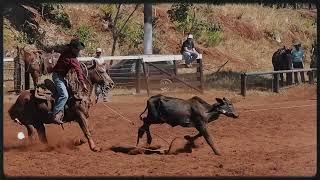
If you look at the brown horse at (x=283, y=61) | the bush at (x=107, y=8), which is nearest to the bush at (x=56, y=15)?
the bush at (x=107, y=8)

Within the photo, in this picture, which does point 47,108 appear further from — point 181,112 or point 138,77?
point 138,77

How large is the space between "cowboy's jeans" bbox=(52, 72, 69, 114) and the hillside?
14.0m

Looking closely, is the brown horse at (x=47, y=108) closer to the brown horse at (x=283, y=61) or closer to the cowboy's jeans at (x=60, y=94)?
the cowboy's jeans at (x=60, y=94)

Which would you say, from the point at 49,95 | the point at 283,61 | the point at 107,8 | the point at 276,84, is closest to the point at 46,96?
the point at 49,95

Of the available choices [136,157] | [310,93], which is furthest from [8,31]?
[136,157]

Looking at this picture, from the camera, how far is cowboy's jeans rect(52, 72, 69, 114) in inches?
408

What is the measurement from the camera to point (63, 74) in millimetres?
10461

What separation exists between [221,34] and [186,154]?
75.2ft

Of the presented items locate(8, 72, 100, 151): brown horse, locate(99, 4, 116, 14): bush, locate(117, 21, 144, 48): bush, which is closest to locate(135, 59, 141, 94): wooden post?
locate(8, 72, 100, 151): brown horse

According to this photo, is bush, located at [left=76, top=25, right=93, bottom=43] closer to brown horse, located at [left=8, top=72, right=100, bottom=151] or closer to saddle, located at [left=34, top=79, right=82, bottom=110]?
brown horse, located at [left=8, top=72, right=100, bottom=151]

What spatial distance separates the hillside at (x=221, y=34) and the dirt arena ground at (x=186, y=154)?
1143 centimetres

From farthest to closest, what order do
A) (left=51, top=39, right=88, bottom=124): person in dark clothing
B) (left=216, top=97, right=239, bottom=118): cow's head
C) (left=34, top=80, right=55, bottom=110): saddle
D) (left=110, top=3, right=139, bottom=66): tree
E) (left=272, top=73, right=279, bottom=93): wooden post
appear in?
(left=110, top=3, right=139, bottom=66): tree
(left=272, top=73, right=279, bottom=93): wooden post
(left=216, top=97, right=239, bottom=118): cow's head
(left=34, top=80, right=55, bottom=110): saddle
(left=51, top=39, right=88, bottom=124): person in dark clothing

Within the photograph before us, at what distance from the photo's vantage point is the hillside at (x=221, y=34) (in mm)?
28047

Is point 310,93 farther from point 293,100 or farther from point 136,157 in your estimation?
point 136,157
